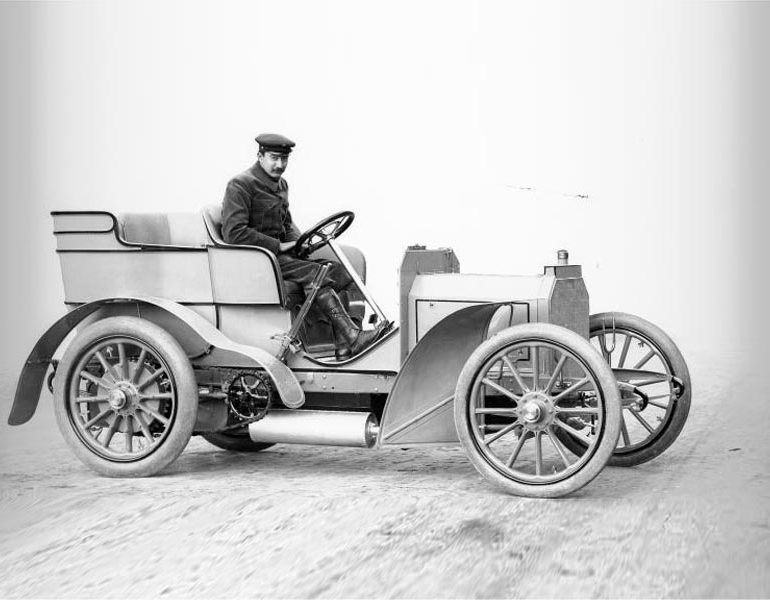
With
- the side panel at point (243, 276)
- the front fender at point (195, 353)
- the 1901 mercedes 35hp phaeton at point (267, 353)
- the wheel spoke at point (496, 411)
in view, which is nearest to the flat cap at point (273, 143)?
the 1901 mercedes 35hp phaeton at point (267, 353)

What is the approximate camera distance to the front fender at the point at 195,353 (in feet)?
18.9

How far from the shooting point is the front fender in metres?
5.76

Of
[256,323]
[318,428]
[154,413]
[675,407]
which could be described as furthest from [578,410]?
[154,413]

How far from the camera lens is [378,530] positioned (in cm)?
465

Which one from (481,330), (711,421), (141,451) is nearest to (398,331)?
(481,330)

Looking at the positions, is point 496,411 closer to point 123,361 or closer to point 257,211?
point 257,211

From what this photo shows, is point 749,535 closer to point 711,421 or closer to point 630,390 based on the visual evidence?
point 630,390

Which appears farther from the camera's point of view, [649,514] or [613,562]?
[649,514]

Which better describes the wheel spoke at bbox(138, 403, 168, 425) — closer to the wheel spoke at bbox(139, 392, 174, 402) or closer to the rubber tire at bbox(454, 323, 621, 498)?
the wheel spoke at bbox(139, 392, 174, 402)

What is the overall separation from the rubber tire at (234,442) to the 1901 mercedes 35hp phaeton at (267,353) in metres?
0.43

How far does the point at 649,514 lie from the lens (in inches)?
192

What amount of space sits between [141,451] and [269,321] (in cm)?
89

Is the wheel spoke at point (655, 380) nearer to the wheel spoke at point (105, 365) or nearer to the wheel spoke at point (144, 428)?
the wheel spoke at point (144, 428)

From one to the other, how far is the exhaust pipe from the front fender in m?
0.15
